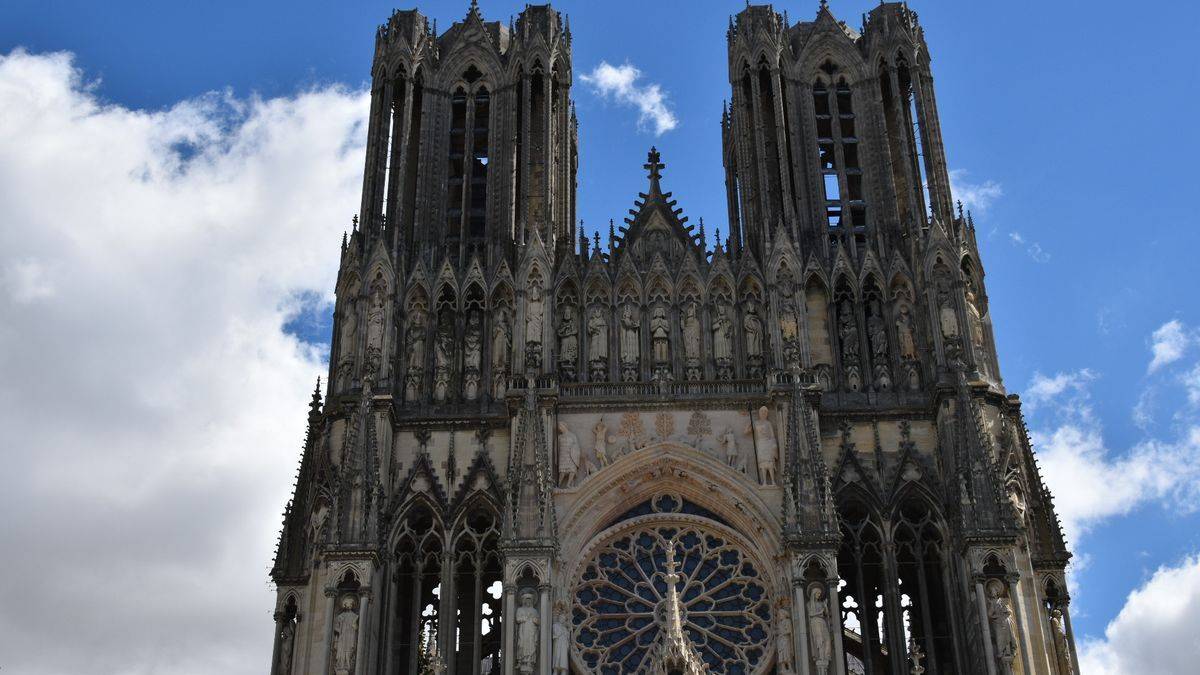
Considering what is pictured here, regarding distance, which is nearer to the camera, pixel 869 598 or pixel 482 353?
pixel 869 598

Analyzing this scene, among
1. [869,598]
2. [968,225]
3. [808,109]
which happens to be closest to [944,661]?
[869,598]

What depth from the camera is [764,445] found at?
102 ft

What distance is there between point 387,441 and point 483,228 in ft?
24.0

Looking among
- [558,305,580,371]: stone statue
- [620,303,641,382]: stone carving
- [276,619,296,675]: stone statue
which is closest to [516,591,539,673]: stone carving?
[276,619,296,675]: stone statue

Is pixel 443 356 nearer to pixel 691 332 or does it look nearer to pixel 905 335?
pixel 691 332

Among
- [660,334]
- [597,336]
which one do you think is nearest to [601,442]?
[597,336]

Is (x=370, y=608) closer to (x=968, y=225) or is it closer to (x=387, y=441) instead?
(x=387, y=441)

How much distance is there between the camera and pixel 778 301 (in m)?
33.3

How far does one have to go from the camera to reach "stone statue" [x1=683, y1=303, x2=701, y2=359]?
109 ft

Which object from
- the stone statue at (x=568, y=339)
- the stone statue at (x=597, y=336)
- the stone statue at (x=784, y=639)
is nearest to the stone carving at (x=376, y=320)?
the stone statue at (x=568, y=339)

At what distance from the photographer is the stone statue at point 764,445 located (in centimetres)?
3073

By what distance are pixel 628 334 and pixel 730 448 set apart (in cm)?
392

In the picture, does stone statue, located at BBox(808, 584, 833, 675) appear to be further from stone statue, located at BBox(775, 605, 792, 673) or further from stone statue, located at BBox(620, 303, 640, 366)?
stone statue, located at BBox(620, 303, 640, 366)

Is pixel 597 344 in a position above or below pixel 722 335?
below
